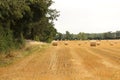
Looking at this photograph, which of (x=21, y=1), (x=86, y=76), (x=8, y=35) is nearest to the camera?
(x=86, y=76)

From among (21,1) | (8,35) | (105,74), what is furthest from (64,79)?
(8,35)

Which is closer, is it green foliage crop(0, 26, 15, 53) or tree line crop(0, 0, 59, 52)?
tree line crop(0, 0, 59, 52)

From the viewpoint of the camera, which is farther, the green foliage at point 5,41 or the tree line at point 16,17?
the green foliage at point 5,41

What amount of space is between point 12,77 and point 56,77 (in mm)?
1904

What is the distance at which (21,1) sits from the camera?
29172 mm

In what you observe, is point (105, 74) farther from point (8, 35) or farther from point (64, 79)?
point (8, 35)

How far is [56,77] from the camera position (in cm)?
1566

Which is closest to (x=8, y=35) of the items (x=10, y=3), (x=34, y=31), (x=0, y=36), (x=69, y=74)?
(x=0, y=36)

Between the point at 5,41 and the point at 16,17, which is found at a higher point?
the point at 16,17

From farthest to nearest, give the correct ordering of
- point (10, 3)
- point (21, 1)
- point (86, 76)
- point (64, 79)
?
point (21, 1) < point (10, 3) < point (86, 76) < point (64, 79)

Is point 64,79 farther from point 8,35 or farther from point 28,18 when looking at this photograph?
point 28,18

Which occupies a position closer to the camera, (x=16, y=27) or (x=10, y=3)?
(x=10, y=3)

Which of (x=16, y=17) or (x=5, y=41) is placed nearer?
(x=16, y=17)

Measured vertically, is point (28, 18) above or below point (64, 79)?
above
